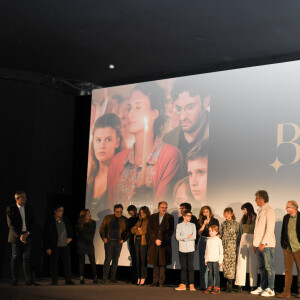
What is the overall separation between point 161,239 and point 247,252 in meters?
1.24

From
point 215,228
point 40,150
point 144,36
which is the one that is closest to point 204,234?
point 215,228

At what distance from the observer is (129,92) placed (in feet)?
32.3

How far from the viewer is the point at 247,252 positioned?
7504 millimetres

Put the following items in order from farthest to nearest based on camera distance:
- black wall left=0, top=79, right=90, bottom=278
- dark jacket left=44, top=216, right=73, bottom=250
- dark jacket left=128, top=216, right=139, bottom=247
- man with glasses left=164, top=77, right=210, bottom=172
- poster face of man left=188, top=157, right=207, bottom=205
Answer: black wall left=0, top=79, right=90, bottom=278
man with glasses left=164, top=77, right=210, bottom=172
poster face of man left=188, top=157, right=207, bottom=205
dark jacket left=128, top=216, right=139, bottom=247
dark jacket left=44, top=216, right=73, bottom=250

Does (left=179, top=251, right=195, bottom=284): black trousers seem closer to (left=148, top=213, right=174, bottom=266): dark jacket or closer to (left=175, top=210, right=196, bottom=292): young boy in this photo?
(left=175, top=210, right=196, bottom=292): young boy

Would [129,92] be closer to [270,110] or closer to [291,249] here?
[270,110]

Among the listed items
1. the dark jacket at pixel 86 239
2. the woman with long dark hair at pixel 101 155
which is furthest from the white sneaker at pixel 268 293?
the woman with long dark hair at pixel 101 155

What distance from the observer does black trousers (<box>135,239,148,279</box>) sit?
8078 mm

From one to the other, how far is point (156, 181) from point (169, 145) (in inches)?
25.7

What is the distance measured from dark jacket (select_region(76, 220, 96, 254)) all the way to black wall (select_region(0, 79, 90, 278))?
5.44 ft

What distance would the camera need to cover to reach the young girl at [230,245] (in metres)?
7.45

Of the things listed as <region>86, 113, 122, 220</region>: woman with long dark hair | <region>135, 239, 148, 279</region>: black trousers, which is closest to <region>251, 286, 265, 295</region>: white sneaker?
<region>135, 239, 148, 279</region>: black trousers

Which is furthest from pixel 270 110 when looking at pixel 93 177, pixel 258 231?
pixel 93 177

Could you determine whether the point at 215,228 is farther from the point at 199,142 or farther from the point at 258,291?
the point at 199,142
